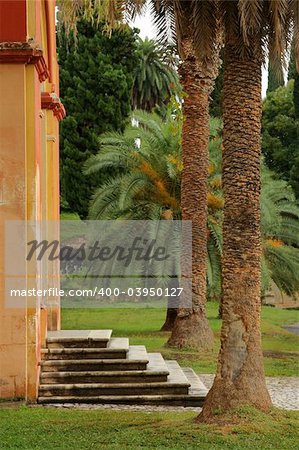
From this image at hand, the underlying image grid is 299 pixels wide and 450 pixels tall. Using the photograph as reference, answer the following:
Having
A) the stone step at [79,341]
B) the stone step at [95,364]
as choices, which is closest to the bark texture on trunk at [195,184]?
the stone step at [79,341]

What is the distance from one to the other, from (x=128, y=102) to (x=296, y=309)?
11.6 metres

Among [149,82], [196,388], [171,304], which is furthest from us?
[149,82]

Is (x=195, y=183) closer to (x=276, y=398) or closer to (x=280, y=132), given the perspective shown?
(x=276, y=398)

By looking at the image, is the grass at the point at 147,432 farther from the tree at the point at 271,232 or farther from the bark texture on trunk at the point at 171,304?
the tree at the point at 271,232

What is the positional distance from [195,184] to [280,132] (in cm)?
2544

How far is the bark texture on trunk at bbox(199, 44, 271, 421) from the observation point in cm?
1078

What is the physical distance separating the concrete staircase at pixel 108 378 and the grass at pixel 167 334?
10.7 feet

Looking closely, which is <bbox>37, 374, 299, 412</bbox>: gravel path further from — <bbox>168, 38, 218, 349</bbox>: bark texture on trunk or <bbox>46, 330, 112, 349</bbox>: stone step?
<bbox>168, 38, 218, 349</bbox>: bark texture on trunk

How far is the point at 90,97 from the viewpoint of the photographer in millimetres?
35000

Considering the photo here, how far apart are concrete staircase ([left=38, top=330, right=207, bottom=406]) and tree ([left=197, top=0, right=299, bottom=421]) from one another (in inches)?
89.1

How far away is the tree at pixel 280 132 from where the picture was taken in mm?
42750

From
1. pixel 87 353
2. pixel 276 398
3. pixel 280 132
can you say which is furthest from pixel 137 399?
pixel 280 132

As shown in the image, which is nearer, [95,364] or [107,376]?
[107,376]

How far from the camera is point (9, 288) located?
12.8m
